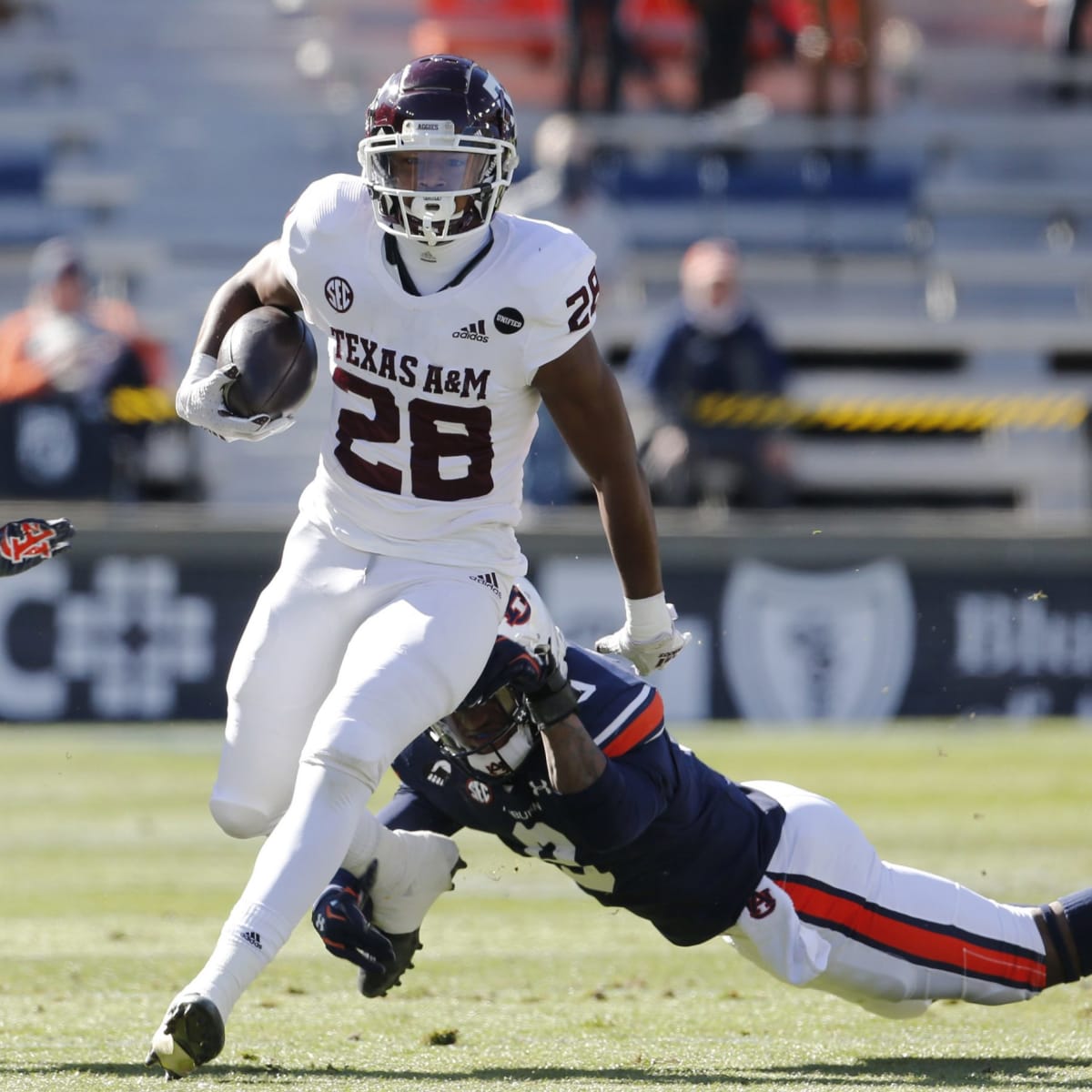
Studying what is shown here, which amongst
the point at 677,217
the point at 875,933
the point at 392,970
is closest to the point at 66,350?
the point at 677,217

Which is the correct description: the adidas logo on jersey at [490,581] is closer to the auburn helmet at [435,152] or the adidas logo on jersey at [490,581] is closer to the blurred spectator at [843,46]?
the auburn helmet at [435,152]

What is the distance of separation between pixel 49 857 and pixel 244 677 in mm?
2967

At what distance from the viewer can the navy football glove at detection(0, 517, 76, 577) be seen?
13.4ft

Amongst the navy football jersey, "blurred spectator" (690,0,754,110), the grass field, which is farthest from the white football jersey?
"blurred spectator" (690,0,754,110)

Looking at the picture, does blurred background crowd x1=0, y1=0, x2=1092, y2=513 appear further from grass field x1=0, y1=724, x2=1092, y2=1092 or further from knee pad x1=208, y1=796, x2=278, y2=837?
knee pad x1=208, y1=796, x2=278, y2=837

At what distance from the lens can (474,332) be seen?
3.95 meters

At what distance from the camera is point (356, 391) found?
4078 millimetres

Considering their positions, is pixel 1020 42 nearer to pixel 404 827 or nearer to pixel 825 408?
pixel 825 408

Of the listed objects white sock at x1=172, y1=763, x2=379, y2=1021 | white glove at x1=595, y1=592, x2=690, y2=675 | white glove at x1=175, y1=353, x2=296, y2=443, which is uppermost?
white glove at x1=175, y1=353, x2=296, y2=443

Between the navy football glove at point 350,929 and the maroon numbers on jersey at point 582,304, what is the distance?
3.65 feet

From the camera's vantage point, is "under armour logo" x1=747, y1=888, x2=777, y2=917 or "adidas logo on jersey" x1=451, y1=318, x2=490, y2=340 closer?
"adidas logo on jersey" x1=451, y1=318, x2=490, y2=340

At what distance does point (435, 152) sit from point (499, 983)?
1.92m

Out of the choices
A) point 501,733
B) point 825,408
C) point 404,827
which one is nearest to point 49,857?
point 404,827

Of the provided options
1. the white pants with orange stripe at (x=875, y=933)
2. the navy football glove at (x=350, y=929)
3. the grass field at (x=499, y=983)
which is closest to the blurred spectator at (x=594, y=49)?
the grass field at (x=499, y=983)
